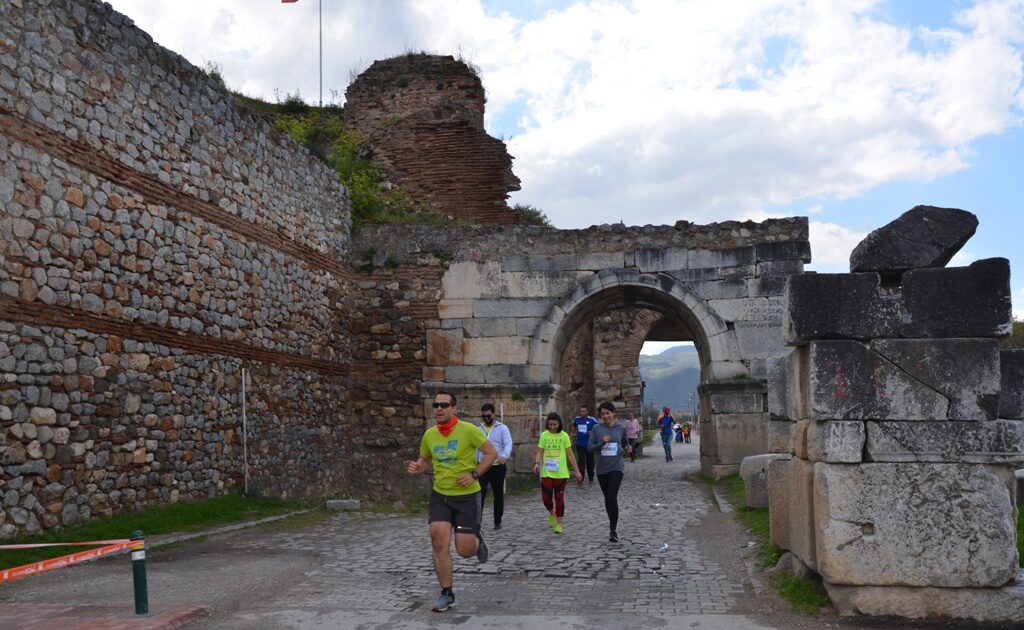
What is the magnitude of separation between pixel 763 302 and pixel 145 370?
9.83 meters

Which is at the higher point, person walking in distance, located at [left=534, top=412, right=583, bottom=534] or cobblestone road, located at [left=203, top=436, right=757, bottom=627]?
person walking in distance, located at [left=534, top=412, right=583, bottom=534]

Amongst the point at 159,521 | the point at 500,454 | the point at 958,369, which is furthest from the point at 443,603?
the point at 159,521

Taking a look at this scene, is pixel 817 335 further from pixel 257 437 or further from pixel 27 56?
pixel 257 437

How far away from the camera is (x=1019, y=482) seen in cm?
867

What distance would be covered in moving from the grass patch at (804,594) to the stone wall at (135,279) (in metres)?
6.53

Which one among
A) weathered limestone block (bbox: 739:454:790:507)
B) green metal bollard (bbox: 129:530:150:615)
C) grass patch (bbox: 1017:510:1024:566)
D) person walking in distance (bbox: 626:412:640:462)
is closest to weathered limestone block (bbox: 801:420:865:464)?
grass patch (bbox: 1017:510:1024:566)

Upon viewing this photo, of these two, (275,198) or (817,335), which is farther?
(275,198)

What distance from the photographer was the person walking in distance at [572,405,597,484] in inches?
567

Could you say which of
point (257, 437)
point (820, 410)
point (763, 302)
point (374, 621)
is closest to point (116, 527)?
point (257, 437)

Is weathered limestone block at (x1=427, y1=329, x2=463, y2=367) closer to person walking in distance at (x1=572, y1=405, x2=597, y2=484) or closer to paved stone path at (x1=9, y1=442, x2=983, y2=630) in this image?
→ person walking in distance at (x1=572, y1=405, x2=597, y2=484)

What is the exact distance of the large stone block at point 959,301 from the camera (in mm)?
5652

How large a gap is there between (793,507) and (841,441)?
1.17 meters

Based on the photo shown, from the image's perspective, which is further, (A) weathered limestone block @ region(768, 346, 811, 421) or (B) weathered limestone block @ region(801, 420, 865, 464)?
(A) weathered limestone block @ region(768, 346, 811, 421)

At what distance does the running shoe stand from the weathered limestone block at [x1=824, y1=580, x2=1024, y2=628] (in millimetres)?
2509
